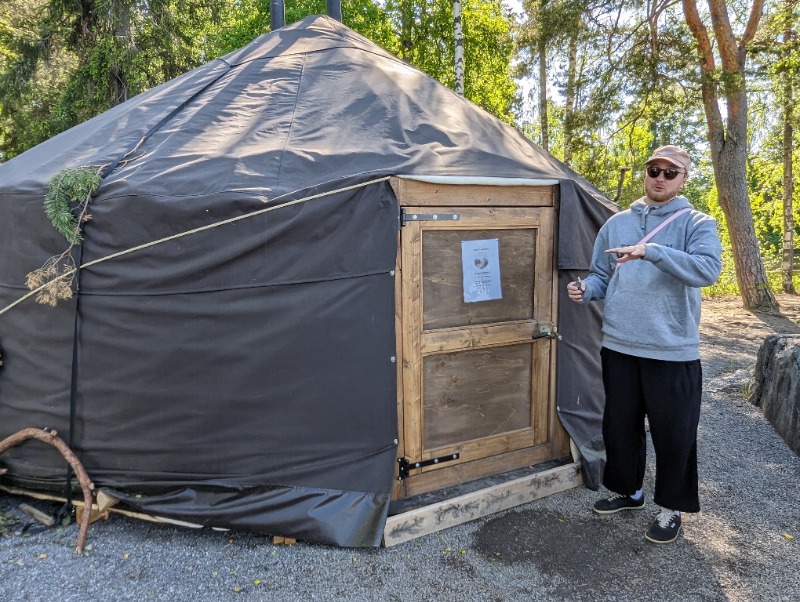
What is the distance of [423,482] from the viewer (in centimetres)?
313

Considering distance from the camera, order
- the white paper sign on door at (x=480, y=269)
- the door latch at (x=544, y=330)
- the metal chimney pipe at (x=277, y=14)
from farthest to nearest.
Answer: the metal chimney pipe at (x=277, y=14), the door latch at (x=544, y=330), the white paper sign on door at (x=480, y=269)

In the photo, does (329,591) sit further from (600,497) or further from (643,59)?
(643,59)

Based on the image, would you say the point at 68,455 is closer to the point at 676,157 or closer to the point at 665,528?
the point at 665,528

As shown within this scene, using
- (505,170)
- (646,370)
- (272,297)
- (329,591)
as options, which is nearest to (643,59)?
(505,170)

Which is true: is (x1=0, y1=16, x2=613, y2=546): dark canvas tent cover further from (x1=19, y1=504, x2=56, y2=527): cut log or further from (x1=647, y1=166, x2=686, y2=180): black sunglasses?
(x1=647, y1=166, x2=686, y2=180): black sunglasses

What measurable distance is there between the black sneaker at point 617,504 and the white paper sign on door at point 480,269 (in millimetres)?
1244

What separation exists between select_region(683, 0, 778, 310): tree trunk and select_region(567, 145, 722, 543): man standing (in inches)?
253

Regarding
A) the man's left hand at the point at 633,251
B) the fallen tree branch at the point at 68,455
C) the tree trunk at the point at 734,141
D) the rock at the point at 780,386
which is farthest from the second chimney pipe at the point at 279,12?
the tree trunk at the point at 734,141

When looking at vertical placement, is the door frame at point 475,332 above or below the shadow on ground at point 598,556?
above

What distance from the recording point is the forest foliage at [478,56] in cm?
857

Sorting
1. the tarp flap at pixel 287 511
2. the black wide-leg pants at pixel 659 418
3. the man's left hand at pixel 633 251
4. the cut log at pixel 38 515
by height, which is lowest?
the cut log at pixel 38 515

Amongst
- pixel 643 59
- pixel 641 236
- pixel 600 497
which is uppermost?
pixel 643 59

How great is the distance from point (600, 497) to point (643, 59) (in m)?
7.08

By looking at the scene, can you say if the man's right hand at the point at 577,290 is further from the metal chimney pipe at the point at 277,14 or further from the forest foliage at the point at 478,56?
the forest foliage at the point at 478,56
